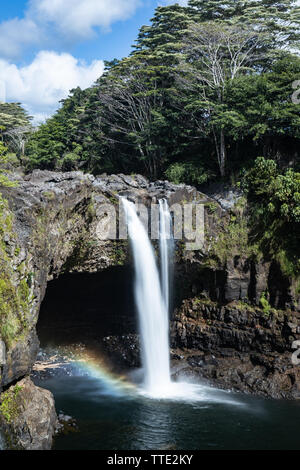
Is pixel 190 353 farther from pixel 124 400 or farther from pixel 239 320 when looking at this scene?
pixel 124 400

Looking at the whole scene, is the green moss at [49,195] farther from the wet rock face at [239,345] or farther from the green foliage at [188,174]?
the green foliage at [188,174]

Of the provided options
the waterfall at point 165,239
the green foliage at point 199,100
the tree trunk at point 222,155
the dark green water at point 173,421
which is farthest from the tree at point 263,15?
the dark green water at point 173,421

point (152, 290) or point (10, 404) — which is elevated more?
point (152, 290)

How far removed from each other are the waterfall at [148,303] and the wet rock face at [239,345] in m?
0.72

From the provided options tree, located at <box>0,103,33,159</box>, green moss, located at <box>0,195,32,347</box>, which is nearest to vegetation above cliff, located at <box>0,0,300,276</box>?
green moss, located at <box>0,195,32,347</box>

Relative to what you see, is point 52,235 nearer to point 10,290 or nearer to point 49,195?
point 49,195

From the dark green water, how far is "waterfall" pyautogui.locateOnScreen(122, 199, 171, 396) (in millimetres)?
2373

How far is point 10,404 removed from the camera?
9477 millimetres

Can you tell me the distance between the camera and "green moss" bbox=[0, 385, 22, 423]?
916 centimetres

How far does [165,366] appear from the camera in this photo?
1730 centimetres

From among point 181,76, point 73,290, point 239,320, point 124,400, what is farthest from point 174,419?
point 181,76

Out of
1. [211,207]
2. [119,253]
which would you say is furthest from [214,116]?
[119,253]

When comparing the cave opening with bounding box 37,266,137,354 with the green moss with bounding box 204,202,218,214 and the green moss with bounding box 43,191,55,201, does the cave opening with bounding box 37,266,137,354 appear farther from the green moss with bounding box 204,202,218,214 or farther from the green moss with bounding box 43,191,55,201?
the green moss with bounding box 43,191,55,201

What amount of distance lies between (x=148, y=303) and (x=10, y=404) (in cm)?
918
